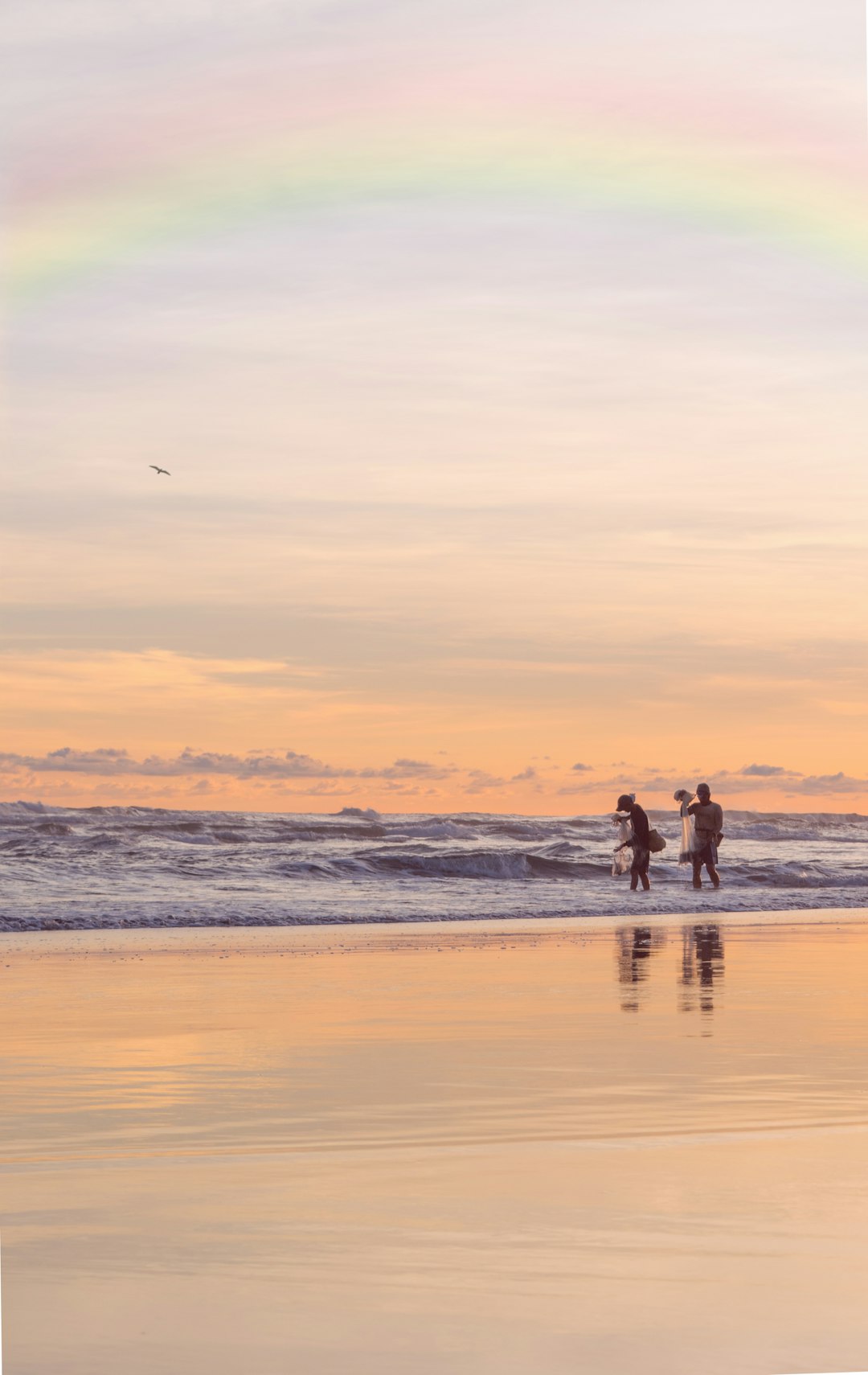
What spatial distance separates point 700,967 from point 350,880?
15196 mm

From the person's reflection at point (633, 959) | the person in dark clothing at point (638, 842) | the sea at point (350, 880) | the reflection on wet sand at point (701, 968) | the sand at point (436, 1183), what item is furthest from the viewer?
the person in dark clothing at point (638, 842)

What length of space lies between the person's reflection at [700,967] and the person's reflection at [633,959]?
11.5 inches

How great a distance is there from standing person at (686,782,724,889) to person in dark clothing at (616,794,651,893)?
864 mm

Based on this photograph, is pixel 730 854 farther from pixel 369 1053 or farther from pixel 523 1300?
pixel 523 1300

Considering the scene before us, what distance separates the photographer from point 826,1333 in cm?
338

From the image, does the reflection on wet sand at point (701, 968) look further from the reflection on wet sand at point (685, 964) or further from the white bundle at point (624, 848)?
the white bundle at point (624, 848)

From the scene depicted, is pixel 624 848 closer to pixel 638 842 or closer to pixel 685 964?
pixel 638 842

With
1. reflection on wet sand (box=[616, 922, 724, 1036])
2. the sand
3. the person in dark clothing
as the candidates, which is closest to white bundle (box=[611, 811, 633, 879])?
the person in dark clothing

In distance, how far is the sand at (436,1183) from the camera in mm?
3416

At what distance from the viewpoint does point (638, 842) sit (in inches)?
1029

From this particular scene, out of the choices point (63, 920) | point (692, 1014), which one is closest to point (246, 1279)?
point (692, 1014)

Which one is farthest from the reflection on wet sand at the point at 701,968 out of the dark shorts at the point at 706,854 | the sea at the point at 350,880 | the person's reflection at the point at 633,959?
the dark shorts at the point at 706,854

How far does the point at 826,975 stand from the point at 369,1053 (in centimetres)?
535

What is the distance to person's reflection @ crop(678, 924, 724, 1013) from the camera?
1038cm
